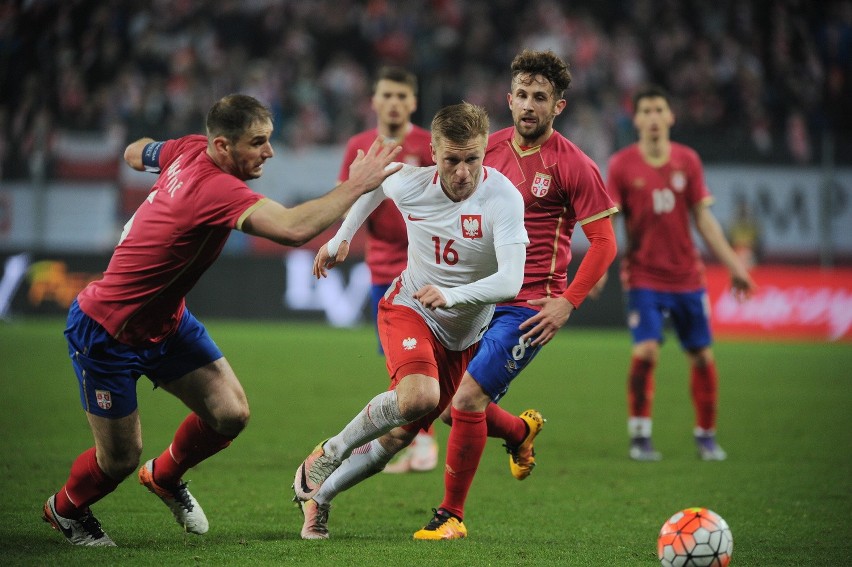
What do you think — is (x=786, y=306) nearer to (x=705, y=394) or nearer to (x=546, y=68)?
(x=705, y=394)

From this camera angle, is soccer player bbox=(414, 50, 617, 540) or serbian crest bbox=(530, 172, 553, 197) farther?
serbian crest bbox=(530, 172, 553, 197)

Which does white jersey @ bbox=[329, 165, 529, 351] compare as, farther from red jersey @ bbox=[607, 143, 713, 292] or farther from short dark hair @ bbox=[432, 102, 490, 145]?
red jersey @ bbox=[607, 143, 713, 292]

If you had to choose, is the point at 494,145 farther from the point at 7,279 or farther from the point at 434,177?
the point at 7,279

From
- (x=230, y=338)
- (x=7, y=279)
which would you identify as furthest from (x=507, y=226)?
(x=7, y=279)

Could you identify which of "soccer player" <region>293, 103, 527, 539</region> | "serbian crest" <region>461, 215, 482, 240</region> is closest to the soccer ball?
"soccer player" <region>293, 103, 527, 539</region>

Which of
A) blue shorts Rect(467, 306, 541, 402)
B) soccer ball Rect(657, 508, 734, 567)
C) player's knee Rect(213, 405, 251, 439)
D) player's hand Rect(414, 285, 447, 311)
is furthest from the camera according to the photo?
blue shorts Rect(467, 306, 541, 402)

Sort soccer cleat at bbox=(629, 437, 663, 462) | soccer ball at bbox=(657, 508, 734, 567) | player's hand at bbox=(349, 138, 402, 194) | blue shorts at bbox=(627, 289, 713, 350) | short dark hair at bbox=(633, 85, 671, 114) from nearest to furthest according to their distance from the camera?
1. soccer ball at bbox=(657, 508, 734, 567)
2. player's hand at bbox=(349, 138, 402, 194)
3. soccer cleat at bbox=(629, 437, 663, 462)
4. blue shorts at bbox=(627, 289, 713, 350)
5. short dark hair at bbox=(633, 85, 671, 114)

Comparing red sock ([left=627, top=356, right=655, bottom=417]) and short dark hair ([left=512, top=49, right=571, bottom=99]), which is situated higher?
short dark hair ([left=512, top=49, right=571, bottom=99])

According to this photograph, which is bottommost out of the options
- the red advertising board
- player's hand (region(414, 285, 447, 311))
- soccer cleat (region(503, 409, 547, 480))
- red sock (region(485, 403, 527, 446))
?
the red advertising board

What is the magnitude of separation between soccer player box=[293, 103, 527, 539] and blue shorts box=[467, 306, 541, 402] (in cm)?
10

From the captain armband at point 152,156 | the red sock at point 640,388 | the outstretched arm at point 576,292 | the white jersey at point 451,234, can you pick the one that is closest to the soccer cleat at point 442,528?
the white jersey at point 451,234

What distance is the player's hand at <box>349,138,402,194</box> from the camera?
4738 millimetres

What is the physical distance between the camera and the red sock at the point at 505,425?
19.6ft

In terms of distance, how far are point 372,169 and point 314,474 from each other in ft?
5.35
